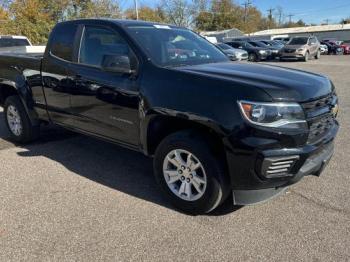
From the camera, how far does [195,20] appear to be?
68.9 meters

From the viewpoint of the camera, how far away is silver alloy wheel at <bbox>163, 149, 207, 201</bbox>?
366cm

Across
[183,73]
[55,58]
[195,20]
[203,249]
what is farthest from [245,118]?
[195,20]

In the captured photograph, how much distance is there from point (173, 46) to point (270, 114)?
5.84 feet

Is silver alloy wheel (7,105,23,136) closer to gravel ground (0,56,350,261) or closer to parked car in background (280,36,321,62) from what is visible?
gravel ground (0,56,350,261)

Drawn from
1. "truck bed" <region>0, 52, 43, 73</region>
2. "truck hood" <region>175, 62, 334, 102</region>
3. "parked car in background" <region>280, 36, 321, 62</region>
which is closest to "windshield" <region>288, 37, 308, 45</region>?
"parked car in background" <region>280, 36, 321, 62</region>

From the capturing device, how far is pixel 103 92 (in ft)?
14.3

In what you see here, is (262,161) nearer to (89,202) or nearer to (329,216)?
(329,216)

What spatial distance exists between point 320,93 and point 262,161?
96cm

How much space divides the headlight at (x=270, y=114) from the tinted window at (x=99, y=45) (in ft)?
5.34

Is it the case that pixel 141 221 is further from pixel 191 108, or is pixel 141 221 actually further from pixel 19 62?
pixel 19 62

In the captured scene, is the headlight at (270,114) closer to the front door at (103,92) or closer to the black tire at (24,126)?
the front door at (103,92)

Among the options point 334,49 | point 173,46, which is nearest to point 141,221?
point 173,46

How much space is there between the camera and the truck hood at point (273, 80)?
330cm

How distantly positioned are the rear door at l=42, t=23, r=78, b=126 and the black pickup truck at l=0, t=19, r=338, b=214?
0.6 inches
